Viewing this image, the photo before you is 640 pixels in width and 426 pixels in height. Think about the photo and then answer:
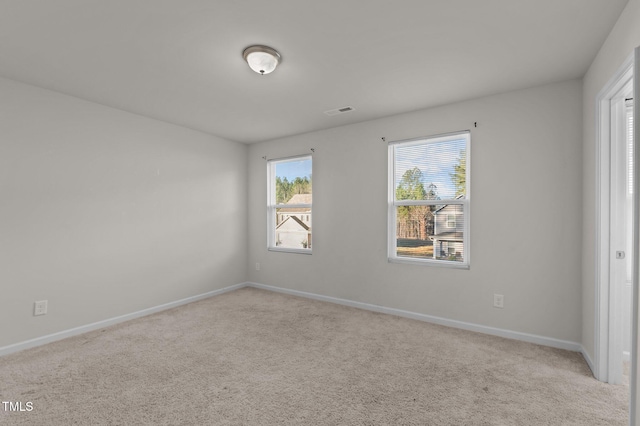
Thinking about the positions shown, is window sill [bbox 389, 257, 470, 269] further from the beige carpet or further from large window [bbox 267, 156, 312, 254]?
large window [bbox 267, 156, 312, 254]

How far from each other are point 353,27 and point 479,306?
2.92m

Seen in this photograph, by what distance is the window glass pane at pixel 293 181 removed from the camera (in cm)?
458

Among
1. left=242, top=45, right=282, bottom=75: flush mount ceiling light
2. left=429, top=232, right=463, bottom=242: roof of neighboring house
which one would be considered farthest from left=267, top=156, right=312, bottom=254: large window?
left=242, top=45, right=282, bottom=75: flush mount ceiling light

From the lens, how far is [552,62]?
7.95 ft

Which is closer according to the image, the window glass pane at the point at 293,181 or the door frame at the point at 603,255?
the door frame at the point at 603,255

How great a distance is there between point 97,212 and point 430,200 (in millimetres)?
3783

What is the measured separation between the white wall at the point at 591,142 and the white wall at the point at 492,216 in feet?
0.41

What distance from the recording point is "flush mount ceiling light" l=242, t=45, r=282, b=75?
2207mm

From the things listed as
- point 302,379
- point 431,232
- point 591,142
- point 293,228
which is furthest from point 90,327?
point 591,142

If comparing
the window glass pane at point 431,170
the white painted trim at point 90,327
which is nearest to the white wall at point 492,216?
the window glass pane at point 431,170

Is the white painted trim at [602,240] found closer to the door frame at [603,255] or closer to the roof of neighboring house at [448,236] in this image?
the door frame at [603,255]

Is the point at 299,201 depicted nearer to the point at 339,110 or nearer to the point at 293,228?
the point at 293,228

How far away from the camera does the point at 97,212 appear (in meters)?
3.28

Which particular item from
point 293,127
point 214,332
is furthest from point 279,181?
point 214,332
